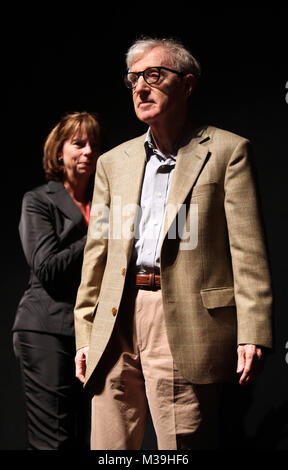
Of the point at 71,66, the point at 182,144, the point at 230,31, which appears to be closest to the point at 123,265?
the point at 182,144

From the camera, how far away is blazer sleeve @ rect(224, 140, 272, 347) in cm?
171

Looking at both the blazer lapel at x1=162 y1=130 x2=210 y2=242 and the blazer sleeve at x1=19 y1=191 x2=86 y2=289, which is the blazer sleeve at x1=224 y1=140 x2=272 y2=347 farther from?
the blazer sleeve at x1=19 y1=191 x2=86 y2=289

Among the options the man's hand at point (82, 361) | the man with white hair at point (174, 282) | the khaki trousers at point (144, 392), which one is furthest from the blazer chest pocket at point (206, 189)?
the man's hand at point (82, 361)

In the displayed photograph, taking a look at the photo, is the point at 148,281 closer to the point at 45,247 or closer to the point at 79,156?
the point at 45,247

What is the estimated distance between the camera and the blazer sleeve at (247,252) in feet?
5.60

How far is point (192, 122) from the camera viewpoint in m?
2.04

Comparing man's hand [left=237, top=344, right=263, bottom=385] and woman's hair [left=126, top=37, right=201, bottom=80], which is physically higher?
woman's hair [left=126, top=37, right=201, bottom=80]

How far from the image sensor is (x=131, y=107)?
10.4 ft

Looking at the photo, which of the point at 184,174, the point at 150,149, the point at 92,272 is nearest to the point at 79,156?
the point at 150,149

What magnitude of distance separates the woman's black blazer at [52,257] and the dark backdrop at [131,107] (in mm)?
719

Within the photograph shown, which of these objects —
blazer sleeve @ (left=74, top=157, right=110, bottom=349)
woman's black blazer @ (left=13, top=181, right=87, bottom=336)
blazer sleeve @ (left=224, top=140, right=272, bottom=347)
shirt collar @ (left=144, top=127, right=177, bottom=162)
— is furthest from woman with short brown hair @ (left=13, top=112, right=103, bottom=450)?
blazer sleeve @ (left=224, top=140, right=272, bottom=347)

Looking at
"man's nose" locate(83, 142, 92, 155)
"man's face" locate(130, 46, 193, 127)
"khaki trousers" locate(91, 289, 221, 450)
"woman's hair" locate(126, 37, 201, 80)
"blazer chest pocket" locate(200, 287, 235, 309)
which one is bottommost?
"khaki trousers" locate(91, 289, 221, 450)

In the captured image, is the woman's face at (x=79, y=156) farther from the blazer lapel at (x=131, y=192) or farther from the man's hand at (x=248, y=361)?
the man's hand at (x=248, y=361)

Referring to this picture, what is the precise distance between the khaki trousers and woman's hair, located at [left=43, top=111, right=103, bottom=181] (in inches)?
39.2
